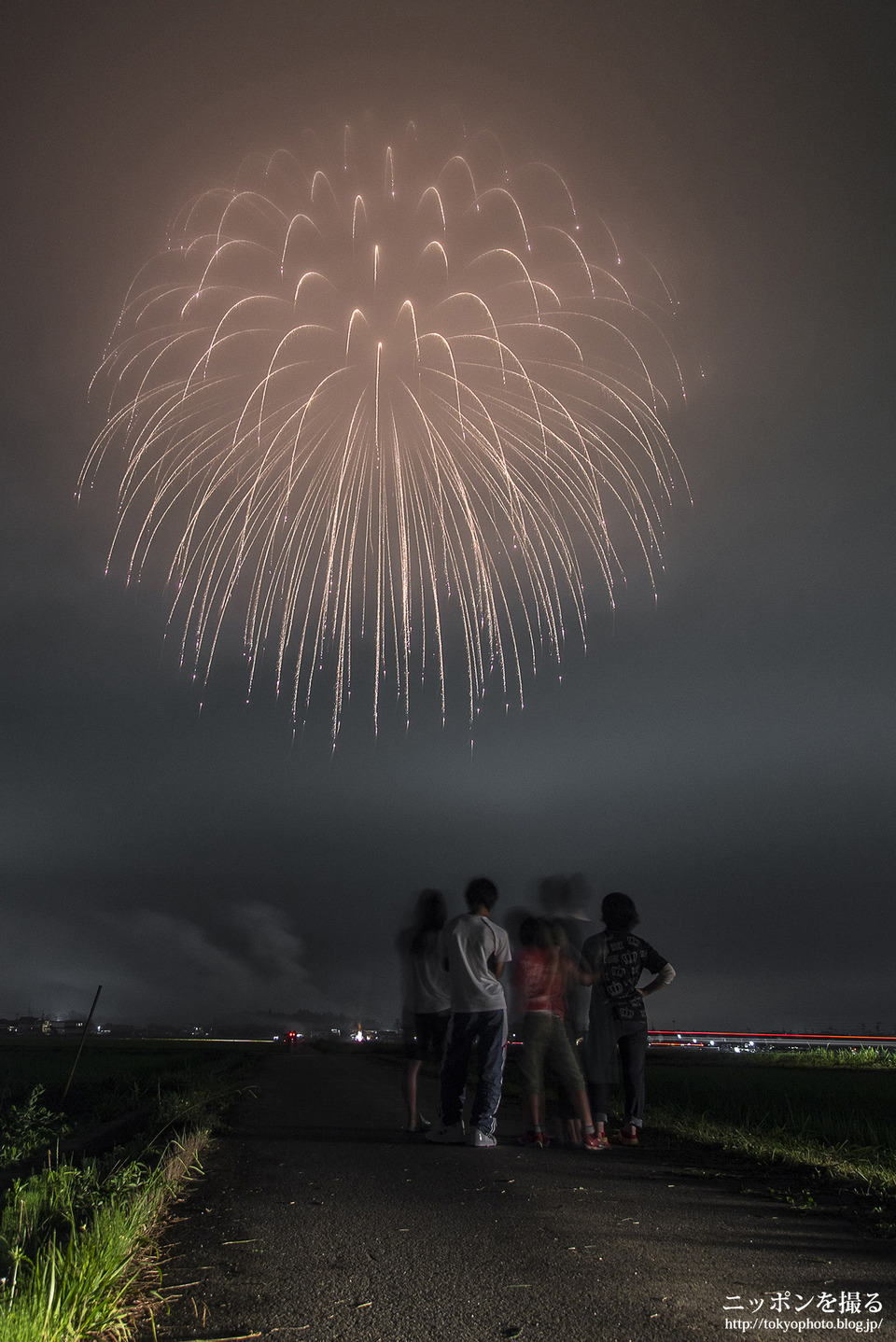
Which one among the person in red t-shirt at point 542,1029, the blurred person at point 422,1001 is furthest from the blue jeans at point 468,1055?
the blurred person at point 422,1001

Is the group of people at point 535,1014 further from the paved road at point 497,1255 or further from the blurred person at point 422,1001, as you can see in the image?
the paved road at point 497,1255

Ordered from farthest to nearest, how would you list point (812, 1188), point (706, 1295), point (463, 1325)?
point (812, 1188) → point (706, 1295) → point (463, 1325)

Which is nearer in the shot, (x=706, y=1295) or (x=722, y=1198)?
(x=706, y=1295)

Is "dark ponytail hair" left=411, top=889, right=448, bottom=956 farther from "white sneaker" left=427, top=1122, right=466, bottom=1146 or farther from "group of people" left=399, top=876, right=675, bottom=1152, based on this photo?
"white sneaker" left=427, top=1122, right=466, bottom=1146

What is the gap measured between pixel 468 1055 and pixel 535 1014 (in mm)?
671

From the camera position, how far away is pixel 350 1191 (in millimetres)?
5105

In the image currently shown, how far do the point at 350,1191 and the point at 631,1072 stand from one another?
297cm

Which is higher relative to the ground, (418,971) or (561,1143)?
(418,971)

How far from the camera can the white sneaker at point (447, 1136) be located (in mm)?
7172

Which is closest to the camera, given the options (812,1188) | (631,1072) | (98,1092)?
(812,1188)

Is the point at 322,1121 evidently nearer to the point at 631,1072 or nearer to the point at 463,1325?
the point at 631,1072

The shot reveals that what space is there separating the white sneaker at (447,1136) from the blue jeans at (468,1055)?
0.07m

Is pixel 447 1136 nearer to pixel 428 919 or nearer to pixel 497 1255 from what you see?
pixel 428 919

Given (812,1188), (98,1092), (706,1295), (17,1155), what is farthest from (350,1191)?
(98,1092)
